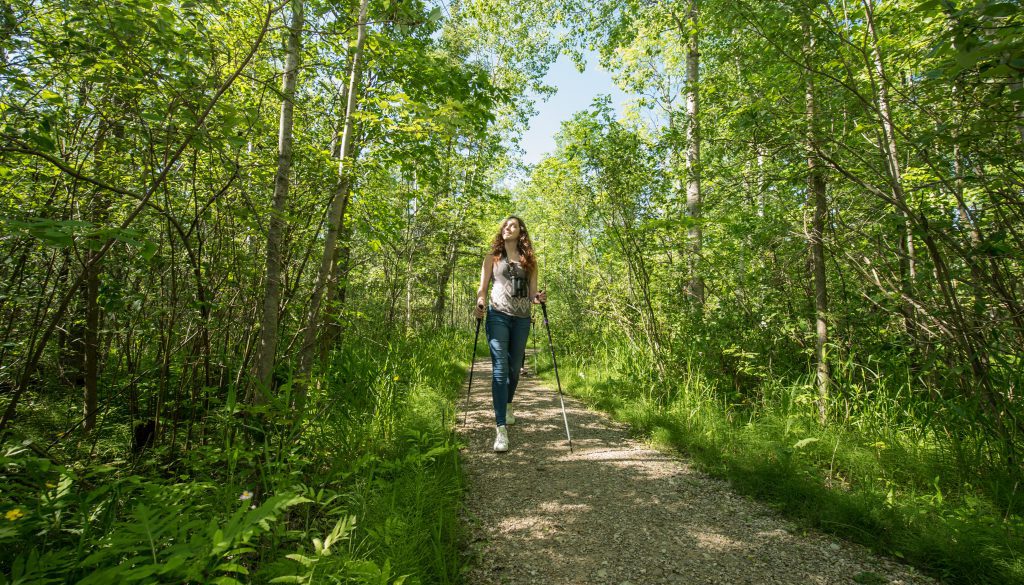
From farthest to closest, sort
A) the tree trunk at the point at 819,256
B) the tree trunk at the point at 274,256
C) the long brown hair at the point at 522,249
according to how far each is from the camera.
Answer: the long brown hair at the point at 522,249 → the tree trunk at the point at 819,256 → the tree trunk at the point at 274,256

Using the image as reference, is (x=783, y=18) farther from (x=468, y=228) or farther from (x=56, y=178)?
(x=468, y=228)

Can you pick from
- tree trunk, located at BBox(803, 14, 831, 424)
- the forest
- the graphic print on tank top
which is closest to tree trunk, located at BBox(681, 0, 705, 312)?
the forest

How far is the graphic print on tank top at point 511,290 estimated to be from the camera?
4.11 m

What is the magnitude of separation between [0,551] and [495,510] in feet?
7.48

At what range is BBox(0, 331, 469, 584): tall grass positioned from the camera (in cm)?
135

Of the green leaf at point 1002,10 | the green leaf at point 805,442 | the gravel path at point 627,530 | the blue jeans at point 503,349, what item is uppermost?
the green leaf at point 1002,10

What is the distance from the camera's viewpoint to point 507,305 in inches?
161

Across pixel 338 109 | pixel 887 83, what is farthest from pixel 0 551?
pixel 887 83

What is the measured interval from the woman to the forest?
64 cm

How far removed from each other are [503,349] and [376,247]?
5.38ft

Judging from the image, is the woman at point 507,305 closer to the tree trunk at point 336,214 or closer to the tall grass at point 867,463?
the tree trunk at point 336,214

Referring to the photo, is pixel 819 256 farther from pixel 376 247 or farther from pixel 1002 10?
pixel 376 247

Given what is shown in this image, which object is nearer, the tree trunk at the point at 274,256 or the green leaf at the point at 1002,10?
the green leaf at the point at 1002,10

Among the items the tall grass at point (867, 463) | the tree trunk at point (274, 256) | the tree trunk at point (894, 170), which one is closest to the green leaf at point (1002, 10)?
the tree trunk at point (894, 170)
